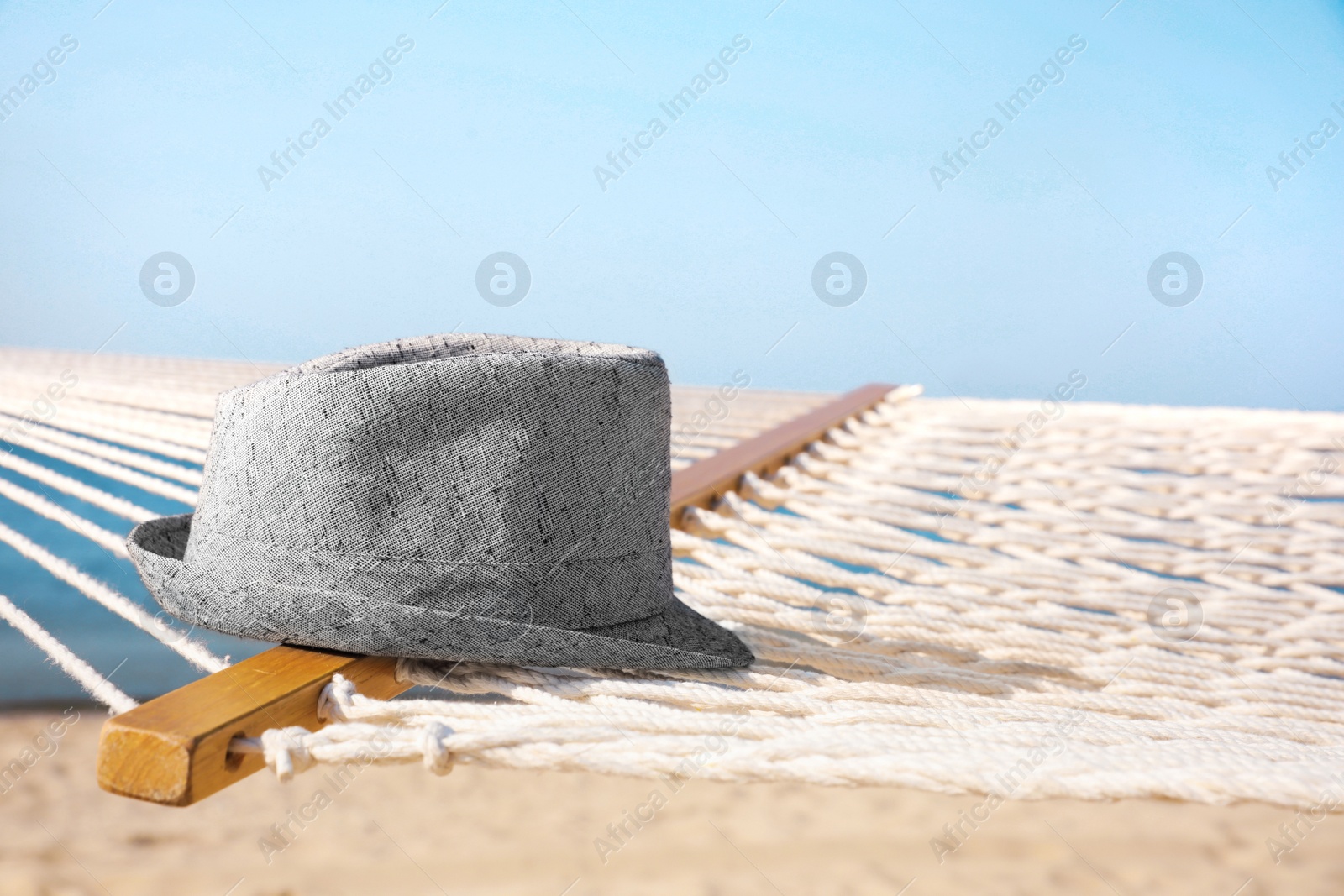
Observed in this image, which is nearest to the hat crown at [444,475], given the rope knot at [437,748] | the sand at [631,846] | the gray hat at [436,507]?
the gray hat at [436,507]

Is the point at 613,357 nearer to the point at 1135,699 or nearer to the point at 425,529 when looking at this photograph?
the point at 425,529

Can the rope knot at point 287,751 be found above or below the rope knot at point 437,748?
below

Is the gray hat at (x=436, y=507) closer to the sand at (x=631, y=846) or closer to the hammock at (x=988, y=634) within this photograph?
the hammock at (x=988, y=634)

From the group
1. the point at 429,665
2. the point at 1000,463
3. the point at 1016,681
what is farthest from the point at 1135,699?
the point at 1000,463

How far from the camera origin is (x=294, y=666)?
744 millimetres

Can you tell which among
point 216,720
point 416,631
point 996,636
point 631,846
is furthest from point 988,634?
point 631,846

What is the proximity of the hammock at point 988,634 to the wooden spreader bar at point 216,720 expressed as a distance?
0.01 m

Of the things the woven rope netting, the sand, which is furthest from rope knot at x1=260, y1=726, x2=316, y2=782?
the sand

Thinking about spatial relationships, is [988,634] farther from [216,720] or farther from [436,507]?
[216,720]

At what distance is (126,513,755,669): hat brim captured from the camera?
72cm

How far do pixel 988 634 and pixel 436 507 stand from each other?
2.17 ft

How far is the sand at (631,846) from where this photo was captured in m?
3.13

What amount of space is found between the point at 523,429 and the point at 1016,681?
0.58m

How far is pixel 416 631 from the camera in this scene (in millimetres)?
718
